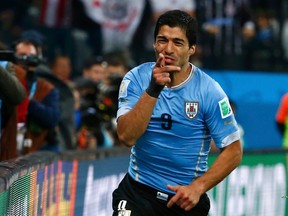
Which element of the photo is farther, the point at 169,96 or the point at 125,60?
the point at 125,60

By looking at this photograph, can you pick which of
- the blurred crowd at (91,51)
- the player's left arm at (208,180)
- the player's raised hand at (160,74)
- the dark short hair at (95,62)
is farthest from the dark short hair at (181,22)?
the dark short hair at (95,62)

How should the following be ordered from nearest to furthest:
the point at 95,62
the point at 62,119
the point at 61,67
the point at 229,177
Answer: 1. the point at 229,177
2. the point at 62,119
3. the point at 95,62
4. the point at 61,67

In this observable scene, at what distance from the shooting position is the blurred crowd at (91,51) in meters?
10.3

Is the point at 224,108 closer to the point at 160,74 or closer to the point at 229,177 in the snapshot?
the point at 160,74

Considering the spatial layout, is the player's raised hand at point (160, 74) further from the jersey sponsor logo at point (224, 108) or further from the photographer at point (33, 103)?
the photographer at point (33, 103)

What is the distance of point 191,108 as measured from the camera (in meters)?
6.82

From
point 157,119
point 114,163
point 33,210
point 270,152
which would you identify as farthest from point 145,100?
point 270,152

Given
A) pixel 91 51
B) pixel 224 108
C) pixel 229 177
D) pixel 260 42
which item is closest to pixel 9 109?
pixel 224 108

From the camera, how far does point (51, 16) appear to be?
14883 millimetres

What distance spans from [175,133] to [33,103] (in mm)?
3528

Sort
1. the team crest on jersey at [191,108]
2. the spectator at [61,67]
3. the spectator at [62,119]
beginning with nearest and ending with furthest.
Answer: the team crest on jersey at [191,108] < the spectator at [62,119] < the spectator at [61,67]

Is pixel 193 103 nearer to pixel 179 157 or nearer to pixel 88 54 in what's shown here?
pixel 179 157

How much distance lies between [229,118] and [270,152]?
545 centimetres

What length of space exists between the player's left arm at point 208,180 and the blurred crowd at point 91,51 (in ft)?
7.76
